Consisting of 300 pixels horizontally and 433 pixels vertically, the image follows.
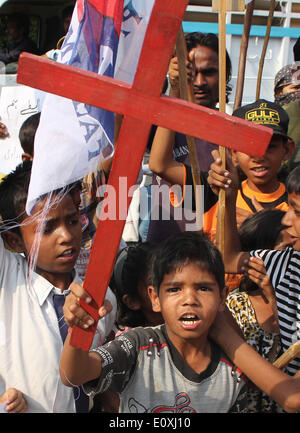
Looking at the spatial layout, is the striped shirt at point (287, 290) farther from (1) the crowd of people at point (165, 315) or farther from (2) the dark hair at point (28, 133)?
(2) the dark hair at point (28, 133)

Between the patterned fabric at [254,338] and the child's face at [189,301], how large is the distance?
1.00 ft

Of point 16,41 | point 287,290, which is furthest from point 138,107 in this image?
point 16,41

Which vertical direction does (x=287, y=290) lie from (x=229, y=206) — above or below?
below

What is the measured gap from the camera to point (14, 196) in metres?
1.91

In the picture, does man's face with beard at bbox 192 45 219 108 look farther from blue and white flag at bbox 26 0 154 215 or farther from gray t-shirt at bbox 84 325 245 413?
gray t-shirt at bbox 84 325 245 413

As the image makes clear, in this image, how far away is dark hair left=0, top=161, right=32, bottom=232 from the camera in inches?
74.1

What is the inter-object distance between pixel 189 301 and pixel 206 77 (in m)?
1.39

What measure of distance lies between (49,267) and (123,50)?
77 centimetres

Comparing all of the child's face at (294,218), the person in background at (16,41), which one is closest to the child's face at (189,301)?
the child's face at (294,218)

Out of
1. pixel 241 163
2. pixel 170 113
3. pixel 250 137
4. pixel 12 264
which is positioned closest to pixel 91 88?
pixel 170 113

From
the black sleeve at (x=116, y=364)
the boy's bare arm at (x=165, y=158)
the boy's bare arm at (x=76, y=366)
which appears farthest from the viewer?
the boy's bare arm at (x=165, y=158)

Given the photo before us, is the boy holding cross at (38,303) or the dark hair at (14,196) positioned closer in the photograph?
the boy holding cross at (38,303)

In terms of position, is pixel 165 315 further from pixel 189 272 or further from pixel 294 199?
pixel 294 199

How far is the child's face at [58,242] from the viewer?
5.85 ft
